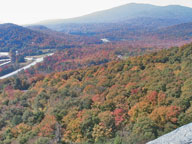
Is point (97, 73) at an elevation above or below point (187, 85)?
below

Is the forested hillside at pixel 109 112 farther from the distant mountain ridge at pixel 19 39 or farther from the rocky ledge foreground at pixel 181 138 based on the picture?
the distant mountain ridge at pixel 19 39

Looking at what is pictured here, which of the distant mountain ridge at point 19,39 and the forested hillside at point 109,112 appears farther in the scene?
the distant mountain ridge at point 19,39

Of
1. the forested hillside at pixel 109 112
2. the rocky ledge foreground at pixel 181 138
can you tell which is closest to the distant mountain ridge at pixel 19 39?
the forested hillside at pixel 109 112

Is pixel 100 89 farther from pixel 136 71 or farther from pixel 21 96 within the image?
pixel 21 96

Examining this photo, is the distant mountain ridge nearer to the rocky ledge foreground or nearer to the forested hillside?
the forested hillside

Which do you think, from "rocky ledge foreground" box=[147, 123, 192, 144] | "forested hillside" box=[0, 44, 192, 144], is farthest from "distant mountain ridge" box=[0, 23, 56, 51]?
"rocky ledge foreground" box=[147, 123, 192, 144]

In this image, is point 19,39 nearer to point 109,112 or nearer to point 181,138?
point 109,112

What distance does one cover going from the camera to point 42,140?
43.9 feet

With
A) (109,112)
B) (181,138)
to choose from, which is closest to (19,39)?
(109,112)

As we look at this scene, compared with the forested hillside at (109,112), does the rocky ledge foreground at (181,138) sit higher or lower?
higher

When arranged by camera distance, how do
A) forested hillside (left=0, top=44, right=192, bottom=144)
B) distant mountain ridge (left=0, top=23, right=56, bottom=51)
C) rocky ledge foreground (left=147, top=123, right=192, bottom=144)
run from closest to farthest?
1. rocky ledge foreground (left=147, top=123, right=192, bottom=144)
2. forested hillside (left=0, top=44, right=192, bottom=144)
3. distant mountain ridge (left=0, top=23, right=56, bottom=51)

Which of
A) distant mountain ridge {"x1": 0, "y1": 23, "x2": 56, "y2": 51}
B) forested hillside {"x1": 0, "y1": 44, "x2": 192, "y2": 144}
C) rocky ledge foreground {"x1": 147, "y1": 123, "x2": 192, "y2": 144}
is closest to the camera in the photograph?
rocky ledge foreground {"x1": 147, "y1": 123, "x2": 192, "y2": 144}

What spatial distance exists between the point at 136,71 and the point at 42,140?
52.2ft

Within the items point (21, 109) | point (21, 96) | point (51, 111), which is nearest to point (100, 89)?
point (51, 111)
